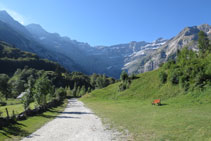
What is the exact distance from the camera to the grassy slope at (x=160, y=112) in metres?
15.9

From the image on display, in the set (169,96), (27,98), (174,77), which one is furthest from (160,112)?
(174,77)

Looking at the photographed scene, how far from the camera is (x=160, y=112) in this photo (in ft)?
101

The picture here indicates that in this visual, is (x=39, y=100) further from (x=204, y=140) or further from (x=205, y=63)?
(x=205, y=63)

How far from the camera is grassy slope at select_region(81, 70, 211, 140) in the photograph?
15945mm

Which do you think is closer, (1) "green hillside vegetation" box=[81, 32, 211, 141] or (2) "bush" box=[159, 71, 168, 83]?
(1) "green hillside vegetation" box=[81, 32, 211, 141]

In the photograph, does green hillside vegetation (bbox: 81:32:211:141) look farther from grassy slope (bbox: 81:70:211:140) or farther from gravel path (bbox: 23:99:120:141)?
gravel path (bbox: 23:99:120:141)

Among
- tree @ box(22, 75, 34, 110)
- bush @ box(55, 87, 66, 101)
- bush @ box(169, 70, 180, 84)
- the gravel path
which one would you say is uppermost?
bush @ box(169, 70, 180, 84)

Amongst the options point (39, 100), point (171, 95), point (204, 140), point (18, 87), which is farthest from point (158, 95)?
point (18, 87)

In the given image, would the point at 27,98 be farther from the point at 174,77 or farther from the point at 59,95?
the point at 59,95

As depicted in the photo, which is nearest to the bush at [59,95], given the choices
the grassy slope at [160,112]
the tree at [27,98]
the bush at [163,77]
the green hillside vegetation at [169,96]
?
the grassy slope at [160,112]

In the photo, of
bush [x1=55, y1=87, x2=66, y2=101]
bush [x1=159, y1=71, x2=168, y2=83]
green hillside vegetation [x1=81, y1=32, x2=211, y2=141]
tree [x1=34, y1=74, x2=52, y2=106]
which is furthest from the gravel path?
bush [x1=55, y1=87, x2=66, y2=101]

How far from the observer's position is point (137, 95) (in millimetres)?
64750

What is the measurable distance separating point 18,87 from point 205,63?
500 feet

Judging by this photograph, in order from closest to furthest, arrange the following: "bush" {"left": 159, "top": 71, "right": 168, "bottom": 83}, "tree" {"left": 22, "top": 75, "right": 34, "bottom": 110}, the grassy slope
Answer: the grassy slope
"tree" {"left": 22, "top": 75, "right": 34, "bottom": 110}
"bush" {"left": 159, "top": 71, "right": 168, "bottom": 83}
